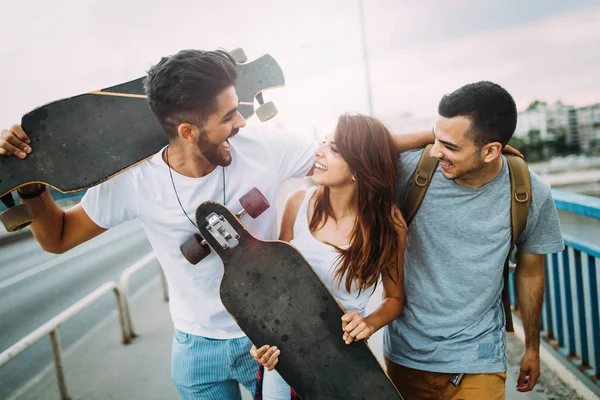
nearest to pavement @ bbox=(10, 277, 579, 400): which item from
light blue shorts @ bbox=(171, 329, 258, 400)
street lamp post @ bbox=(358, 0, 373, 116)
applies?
light blue shorts @ bbox=(171, 329, 258, 400)

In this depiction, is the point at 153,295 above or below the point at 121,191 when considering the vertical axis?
below

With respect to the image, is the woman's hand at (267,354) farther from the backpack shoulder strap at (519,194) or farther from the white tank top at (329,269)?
the backpack shoulder strap at (519,194)

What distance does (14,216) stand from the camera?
129cm

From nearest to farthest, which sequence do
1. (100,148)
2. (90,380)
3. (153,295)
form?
1. (100,148)
2. (90,380)
3. (153,295)

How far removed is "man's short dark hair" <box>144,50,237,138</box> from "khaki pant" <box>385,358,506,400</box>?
1256mm

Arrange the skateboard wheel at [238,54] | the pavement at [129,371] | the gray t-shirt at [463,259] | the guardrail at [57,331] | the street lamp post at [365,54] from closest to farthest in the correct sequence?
1. the skateboard wheel at [238,54]
2. the gray t-shirt at [463,259]
3. the guardrail at [57,331]
4. the pavement at [129,371]
5. the street lamp post at [365,54]

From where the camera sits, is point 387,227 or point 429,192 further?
point 429,192

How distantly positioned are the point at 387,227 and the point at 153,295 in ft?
14.9

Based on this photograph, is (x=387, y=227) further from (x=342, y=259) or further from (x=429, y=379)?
(x=429, y=379)

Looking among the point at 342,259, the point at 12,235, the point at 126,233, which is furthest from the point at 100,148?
the point at 126,233

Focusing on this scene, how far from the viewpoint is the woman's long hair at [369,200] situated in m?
1.51

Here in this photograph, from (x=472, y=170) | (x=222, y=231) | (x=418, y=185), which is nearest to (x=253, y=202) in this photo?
(x=222, y=231)

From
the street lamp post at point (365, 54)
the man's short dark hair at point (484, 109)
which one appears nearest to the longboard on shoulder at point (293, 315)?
the man's short dark hair at point (484, 109)

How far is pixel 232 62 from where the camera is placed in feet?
4.66
